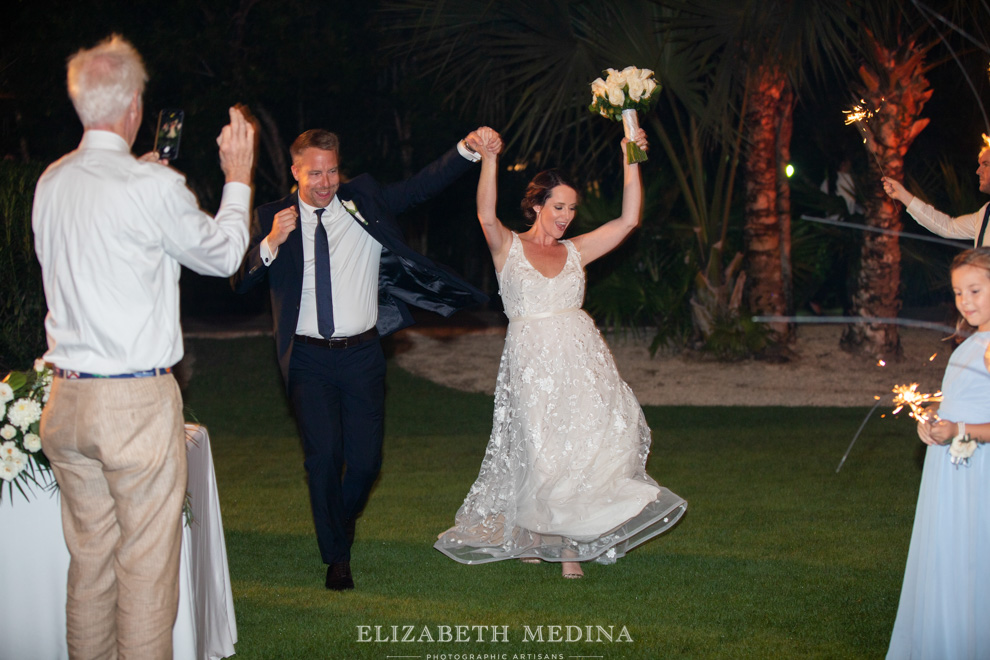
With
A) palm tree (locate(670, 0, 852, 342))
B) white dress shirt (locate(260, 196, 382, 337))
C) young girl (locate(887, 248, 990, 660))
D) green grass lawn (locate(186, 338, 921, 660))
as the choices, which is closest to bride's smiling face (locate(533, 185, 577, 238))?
white dress shirt (locate(260, 196, 382, 337))

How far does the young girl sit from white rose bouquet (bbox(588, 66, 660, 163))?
2152 millimetres

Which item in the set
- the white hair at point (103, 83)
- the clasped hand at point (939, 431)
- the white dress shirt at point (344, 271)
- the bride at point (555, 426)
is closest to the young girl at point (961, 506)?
the clasped hand at point (939, 431)

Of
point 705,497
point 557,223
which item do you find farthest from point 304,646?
point 705,497

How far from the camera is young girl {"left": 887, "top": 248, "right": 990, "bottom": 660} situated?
3.34 meters

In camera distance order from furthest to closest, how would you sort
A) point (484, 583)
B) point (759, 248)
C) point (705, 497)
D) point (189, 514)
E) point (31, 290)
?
1. point (759, 248)
2. point (31, 290)
3. point (705, 497)
4. point (484, 583)
5. point (189, 514)

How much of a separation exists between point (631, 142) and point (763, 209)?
22.3 ft

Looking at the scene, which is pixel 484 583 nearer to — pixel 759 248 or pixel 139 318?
pixel 139 318

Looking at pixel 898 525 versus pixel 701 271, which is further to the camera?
pixel 701 271

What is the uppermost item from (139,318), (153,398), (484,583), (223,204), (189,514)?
(223,204)

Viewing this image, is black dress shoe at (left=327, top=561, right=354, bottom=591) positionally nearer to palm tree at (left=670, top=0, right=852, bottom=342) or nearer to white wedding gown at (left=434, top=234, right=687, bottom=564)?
white wedding gown at (left=434, top=234, right=687, bottom=564)

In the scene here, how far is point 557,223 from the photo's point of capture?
527 centimetres

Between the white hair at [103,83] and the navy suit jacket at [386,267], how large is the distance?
5.17 ft

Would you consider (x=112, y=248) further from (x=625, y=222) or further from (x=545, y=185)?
(x=625, y=222)

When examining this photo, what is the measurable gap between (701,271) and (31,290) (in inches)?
285
